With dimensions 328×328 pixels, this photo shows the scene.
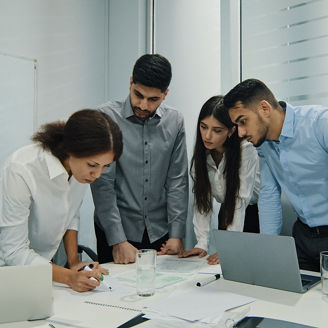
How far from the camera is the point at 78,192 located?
162 cm

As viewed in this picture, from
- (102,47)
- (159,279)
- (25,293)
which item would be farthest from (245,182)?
(102,47)

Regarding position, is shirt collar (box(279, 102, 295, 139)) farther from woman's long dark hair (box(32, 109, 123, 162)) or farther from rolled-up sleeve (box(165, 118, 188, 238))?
woman's long dark hair (box(32, 109, 123, 162))

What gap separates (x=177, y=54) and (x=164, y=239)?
1.32 meters

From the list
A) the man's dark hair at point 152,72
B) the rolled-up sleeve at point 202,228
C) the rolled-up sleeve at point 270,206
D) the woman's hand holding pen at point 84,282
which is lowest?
the woman's hand holding pen at point 84,282

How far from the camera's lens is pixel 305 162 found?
1.66m

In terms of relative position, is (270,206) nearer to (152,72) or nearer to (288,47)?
(152,72)

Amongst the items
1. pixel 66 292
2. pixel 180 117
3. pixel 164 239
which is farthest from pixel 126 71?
pixel 66 292

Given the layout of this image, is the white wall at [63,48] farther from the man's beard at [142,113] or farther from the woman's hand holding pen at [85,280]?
the woman's hand holding pen at [85,280]

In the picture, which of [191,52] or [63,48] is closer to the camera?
[191,52]

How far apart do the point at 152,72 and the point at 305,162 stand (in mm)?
797

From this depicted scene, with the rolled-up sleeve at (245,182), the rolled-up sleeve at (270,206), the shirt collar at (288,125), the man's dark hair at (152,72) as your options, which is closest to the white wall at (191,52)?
the rolled-up sleeve at (245,182)

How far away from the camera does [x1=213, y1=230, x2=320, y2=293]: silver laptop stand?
1.21 m

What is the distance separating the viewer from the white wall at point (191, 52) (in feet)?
8.32

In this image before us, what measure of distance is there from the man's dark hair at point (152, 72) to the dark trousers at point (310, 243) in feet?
3.07
